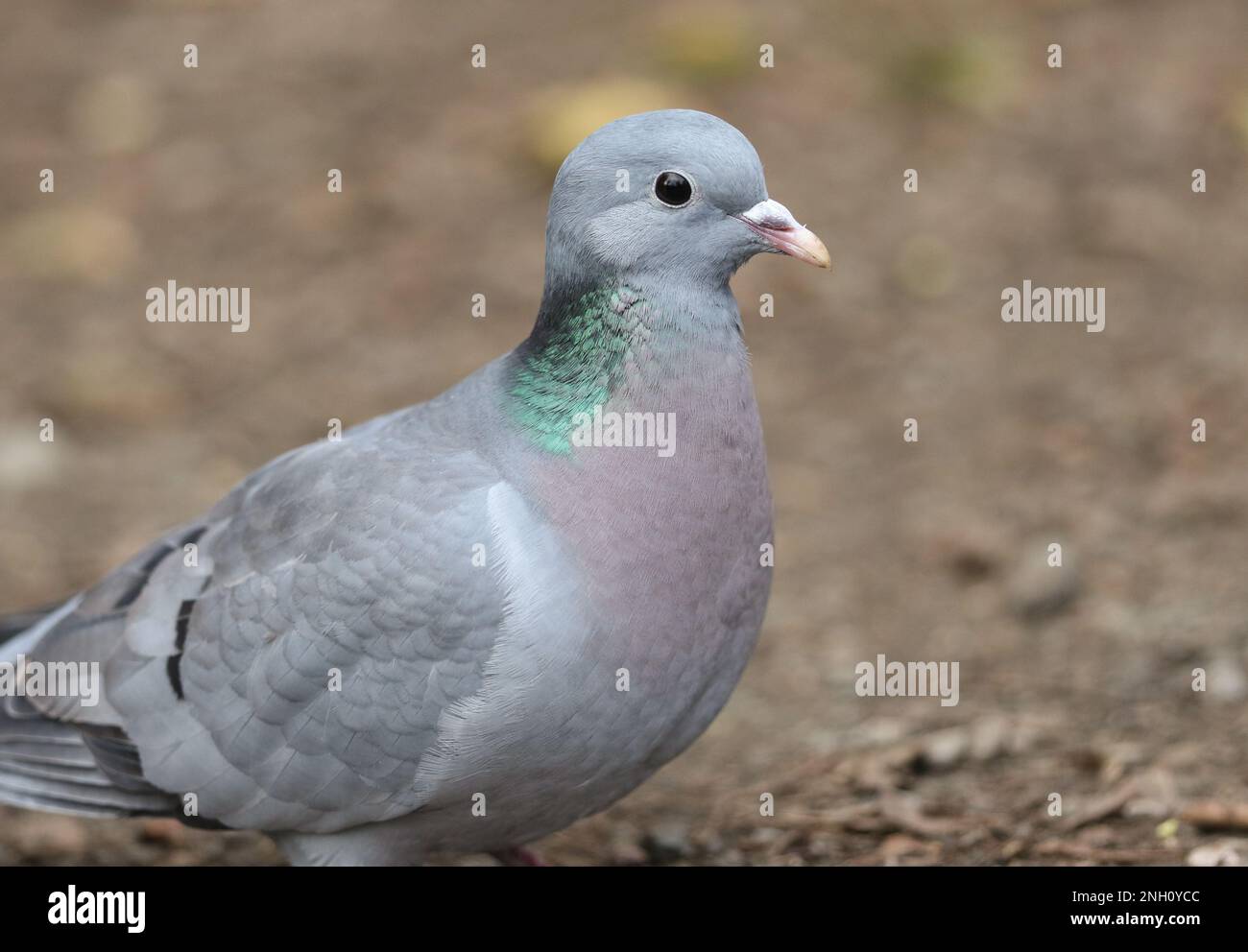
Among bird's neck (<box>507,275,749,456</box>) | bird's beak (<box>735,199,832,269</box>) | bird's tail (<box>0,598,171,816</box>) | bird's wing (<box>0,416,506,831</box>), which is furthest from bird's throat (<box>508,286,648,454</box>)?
bird's tail (<box>0,598,171,816</box>)

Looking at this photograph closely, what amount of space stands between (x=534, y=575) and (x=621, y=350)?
63 centimetres

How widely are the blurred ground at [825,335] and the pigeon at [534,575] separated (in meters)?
1.10

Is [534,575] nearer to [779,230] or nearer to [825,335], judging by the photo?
[779,230]

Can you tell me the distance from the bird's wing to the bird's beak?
965 mm

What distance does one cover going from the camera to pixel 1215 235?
8.89m

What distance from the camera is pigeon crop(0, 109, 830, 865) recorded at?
4.10 m

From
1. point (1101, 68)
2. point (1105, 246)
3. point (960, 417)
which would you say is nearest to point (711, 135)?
point (960, 417)

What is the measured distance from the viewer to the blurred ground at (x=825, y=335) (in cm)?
552

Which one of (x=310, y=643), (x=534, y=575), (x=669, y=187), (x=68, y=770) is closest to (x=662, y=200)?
(x=669, y=187)

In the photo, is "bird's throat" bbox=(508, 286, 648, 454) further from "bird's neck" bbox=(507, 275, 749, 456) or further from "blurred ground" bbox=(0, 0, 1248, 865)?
"blurred ground" bbox=(0, 0, 1248, 865)

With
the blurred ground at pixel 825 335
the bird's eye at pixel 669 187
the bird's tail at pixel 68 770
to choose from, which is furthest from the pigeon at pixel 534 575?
the blurred ground at pixel 825 335

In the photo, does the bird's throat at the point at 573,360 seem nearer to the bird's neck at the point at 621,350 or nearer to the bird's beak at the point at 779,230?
the bird's neck at the point at 621,350

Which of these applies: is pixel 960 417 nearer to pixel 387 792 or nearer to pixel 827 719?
pixel 827 719

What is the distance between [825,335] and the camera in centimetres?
870
